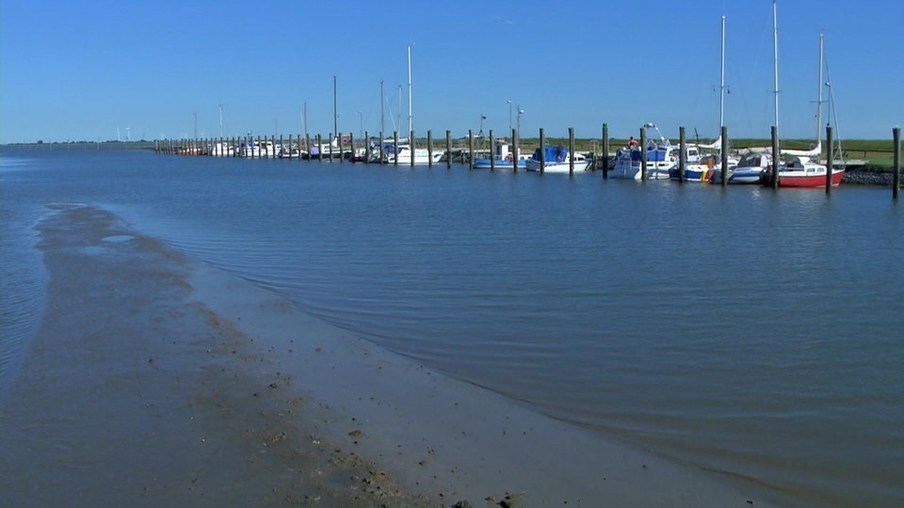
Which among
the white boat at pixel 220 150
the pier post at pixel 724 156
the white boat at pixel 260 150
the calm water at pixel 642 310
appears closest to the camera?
the calm water at pixel 642 310

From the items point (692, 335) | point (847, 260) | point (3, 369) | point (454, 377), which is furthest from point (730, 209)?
point (3, 369)

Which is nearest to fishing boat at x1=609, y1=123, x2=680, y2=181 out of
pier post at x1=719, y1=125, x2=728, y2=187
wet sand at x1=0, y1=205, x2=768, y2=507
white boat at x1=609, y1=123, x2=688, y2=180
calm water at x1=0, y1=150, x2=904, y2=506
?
white boat at x1=609, y1=123, x2=688, y2=180

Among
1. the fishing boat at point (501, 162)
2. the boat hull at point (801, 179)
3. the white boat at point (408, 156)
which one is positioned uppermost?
the white boat at point (408, 156)

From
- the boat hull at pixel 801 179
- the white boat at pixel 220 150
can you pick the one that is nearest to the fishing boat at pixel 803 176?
the boat hull at pixel 801 179

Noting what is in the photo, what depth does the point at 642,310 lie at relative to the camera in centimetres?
1327

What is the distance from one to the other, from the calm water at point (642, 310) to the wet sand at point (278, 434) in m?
Result: 0.64

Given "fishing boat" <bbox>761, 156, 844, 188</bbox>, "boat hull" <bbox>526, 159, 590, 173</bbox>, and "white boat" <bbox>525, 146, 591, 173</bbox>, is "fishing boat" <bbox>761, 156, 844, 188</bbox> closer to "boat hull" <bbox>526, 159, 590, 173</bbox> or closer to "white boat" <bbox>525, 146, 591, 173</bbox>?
"white boat" <bbox>525, 146, 591, 173</bbox>

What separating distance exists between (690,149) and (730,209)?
28194 millimetres

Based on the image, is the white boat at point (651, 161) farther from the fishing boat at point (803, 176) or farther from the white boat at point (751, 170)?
the fishing boat at point (803, 176)

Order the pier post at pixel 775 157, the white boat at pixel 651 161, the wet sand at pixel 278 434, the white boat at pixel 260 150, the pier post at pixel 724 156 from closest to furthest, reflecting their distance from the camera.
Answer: the wet sand at pixel 278 434 → the pier post at pixel 775 157 → the pier post at pixel 724 156 → the white boat at pixel 651 161 → the white boat at pixel 260 150

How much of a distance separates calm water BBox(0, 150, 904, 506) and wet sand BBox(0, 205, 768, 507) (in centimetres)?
64

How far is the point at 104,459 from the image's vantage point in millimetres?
7000

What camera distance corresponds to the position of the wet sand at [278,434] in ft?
21.1

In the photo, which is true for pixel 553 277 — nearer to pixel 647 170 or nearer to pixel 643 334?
pixel 643 334
